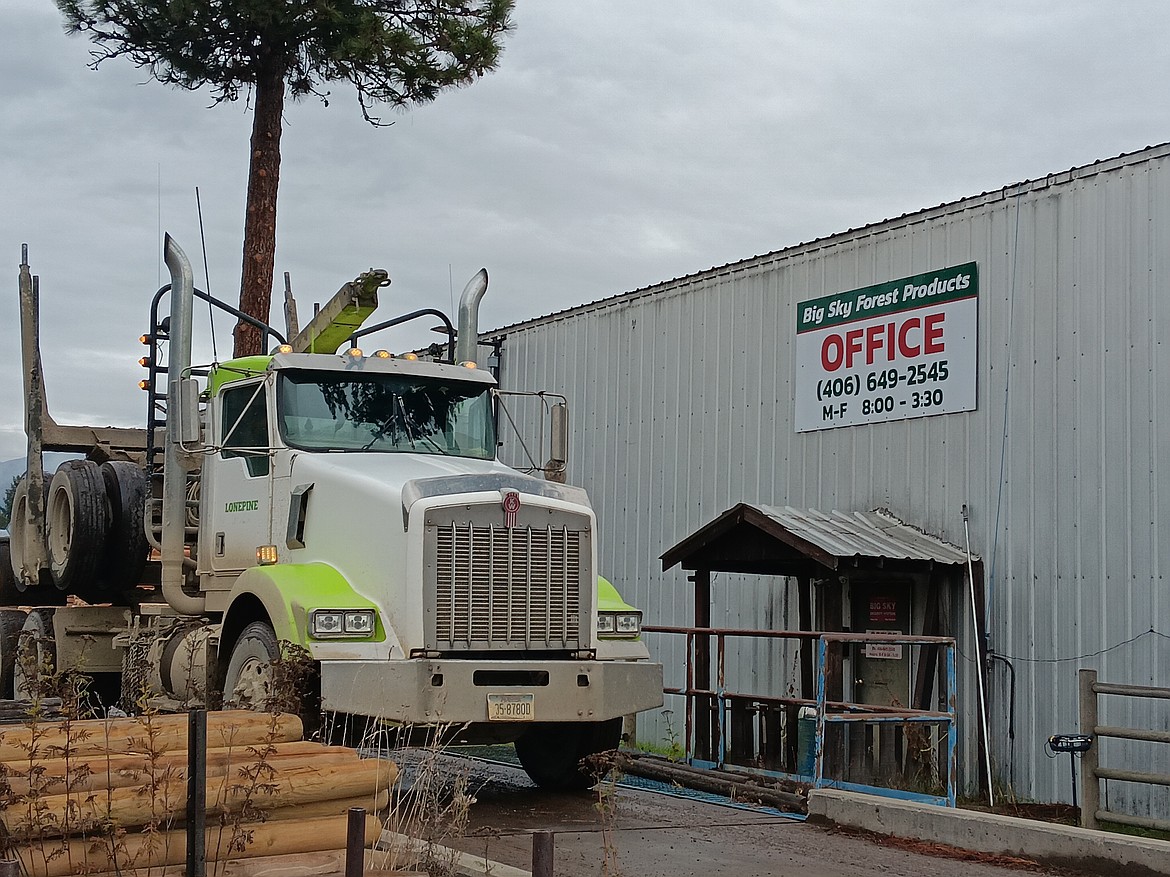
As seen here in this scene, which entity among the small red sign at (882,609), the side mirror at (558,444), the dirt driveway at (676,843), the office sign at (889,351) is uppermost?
the office sign at (889,351)

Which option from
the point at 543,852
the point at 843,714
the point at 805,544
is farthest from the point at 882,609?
the point at 543,852

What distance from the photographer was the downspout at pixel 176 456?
11605 millimetres

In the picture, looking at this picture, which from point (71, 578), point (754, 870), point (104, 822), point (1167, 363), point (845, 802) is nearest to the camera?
point (104, 822)

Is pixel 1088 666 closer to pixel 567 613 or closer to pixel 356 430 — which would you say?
pixel 567 613

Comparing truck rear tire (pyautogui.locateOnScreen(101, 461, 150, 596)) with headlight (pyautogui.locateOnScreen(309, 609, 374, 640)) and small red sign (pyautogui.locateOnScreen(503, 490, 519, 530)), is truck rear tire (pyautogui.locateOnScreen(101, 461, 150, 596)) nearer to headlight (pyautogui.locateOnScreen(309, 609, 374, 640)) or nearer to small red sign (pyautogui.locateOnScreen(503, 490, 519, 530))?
headlight (pyautogui.locateOnScreen(309, 609, 374, 640))

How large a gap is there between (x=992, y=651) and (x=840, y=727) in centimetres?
166

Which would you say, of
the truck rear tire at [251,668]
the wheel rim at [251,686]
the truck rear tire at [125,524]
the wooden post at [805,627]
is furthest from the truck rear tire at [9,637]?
the wooden post at [805,627]

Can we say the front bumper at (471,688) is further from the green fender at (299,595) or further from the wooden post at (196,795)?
the wooden post at (196,795)

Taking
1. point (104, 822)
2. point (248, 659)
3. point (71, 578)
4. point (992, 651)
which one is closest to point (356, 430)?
point (248, 659)

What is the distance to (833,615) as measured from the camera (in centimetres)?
1461

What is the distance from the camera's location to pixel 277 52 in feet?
63.3

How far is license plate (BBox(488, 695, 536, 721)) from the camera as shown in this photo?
954 centimetres

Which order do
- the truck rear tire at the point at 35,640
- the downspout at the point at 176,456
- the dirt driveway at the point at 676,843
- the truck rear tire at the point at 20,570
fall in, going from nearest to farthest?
the dirt driveway at the point at 676,843
the downspout at the point at 176,456
the truck rear tire at the point at 35,640
the truck rear tire at the point at 20,570

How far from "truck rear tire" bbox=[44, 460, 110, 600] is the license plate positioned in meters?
5.56
